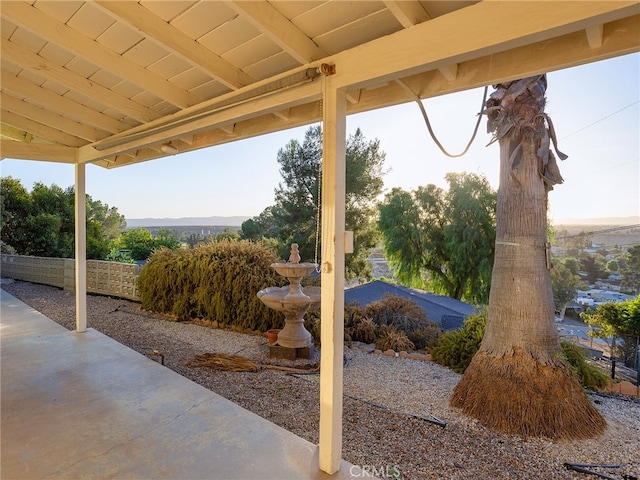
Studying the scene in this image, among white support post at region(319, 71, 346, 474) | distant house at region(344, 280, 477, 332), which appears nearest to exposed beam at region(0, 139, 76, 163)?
white support post at region(319, 71, 346, 474)

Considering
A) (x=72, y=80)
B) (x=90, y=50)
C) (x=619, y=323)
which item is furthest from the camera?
(x=619, y=323)

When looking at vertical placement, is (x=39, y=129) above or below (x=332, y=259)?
above

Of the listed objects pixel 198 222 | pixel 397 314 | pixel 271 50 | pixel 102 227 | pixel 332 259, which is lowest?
pixel 397 314

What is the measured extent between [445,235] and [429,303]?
4682mm

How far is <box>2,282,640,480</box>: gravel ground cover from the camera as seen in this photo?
8.25 feet

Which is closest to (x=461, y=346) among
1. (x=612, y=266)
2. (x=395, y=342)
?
(x=395, y=342)

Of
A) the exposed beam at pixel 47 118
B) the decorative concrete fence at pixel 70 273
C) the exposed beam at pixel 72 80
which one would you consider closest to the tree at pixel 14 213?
the decorative concrete fence at pixel 70 273

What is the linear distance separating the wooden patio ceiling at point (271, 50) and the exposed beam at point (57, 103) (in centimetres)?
1

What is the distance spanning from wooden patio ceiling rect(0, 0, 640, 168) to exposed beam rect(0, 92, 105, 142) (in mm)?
16

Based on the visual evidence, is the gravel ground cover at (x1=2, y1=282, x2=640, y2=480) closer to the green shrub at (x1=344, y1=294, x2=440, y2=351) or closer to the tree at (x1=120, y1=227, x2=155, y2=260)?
the green shrub at (x1=344, y1=294, x2=440, y2=351)

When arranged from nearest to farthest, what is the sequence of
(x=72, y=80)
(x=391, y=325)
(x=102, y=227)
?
(x=72, y=80) → (x=391, y=325) → (x=102, y=227)

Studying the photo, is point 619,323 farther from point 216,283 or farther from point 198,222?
point 198,222

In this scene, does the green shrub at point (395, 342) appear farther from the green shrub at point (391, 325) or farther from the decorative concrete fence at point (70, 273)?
the decorative concrete fence at point (70, 273)

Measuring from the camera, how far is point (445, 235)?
12.1 m
